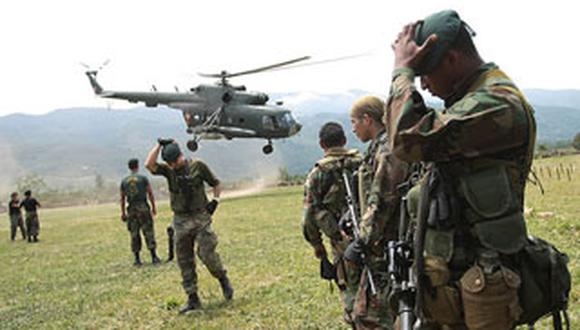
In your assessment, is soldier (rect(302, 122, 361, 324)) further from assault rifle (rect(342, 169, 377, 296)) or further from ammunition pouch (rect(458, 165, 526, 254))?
ammunition pouch (rect(458, 165, 526, 254))

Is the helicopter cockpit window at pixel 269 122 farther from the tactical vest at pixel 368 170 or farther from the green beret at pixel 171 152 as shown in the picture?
the tactical vest at pixel 368 170

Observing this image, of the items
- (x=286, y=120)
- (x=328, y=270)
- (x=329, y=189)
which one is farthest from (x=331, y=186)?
(x=286, y=120)

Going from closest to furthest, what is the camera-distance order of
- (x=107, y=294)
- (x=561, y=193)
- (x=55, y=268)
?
(x=107, y=294) → (x=55, y=268) → (x=561, y=193)

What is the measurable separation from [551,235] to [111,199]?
54060 mm

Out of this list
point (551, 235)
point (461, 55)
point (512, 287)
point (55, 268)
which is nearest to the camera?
point (512, 287)

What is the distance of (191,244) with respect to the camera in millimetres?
8500

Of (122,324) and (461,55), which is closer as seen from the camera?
(461,55)

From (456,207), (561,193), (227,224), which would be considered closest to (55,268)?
(227,224)

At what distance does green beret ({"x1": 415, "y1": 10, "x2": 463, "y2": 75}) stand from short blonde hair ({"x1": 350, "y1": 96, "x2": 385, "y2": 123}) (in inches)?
70.1

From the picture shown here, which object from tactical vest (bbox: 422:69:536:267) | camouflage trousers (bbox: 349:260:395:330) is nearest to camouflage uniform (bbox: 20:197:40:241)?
camouflage trousers (bbox: 349:260:395:330)

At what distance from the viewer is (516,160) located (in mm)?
2748

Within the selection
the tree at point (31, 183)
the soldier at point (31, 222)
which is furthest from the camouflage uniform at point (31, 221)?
the tree at point (31, 183)

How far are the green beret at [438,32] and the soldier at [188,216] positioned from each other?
5883 mm

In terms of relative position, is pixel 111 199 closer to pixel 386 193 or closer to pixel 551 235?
pixel 551 235
